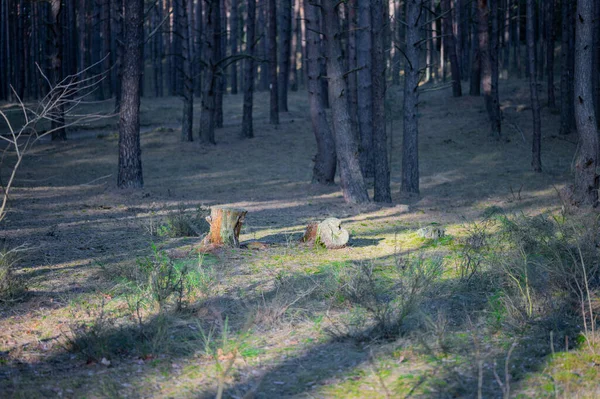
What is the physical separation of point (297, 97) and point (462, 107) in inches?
418

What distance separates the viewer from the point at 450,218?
35.8 ft

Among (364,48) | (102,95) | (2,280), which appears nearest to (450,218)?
(364,48)

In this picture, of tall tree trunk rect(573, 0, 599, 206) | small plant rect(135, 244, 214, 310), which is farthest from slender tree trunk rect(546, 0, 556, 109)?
small plant rect(135, 244, 214, 310)

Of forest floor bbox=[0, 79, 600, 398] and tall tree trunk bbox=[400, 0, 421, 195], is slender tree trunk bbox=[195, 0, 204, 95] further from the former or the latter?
forest floor bbox=[0, 79, 600, 398]

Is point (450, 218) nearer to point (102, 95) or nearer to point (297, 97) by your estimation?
point (297, 97)

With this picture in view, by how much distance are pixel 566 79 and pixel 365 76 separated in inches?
369

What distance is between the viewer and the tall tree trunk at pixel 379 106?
12.0 m

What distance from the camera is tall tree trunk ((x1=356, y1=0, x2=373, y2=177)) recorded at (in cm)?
1324

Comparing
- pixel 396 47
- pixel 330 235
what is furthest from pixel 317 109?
pixel 330 235

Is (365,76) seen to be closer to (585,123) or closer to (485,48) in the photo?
(585,123)

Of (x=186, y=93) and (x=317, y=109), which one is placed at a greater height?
(x=186, y=93)

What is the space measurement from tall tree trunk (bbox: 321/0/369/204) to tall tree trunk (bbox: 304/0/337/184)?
1.09 m

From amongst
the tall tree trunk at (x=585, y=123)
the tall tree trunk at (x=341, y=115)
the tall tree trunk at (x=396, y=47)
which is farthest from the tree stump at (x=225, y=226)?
the tall tree trunk at (x=585, y=123)

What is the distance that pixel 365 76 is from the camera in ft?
45.2
